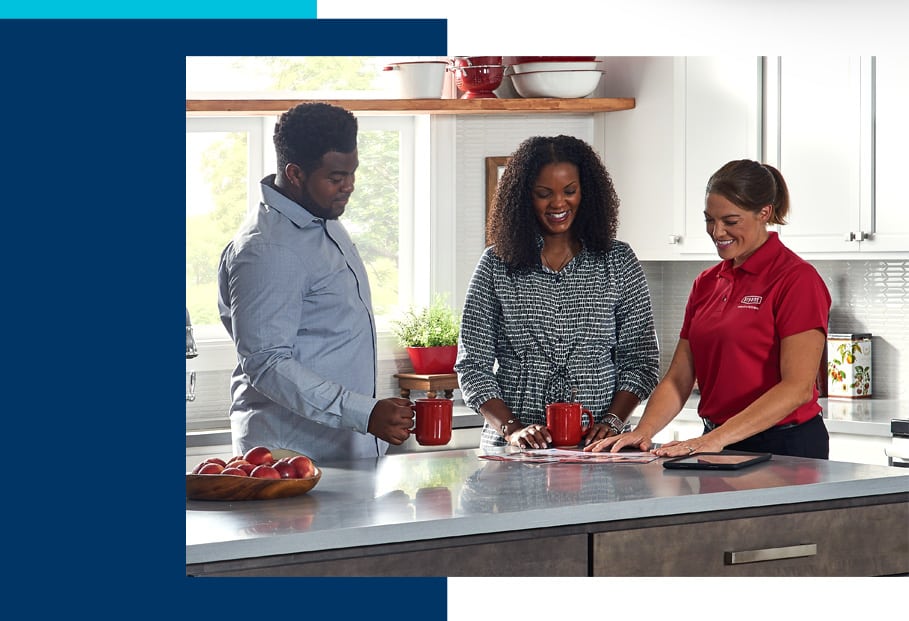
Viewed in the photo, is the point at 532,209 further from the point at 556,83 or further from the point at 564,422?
the point at 556,83

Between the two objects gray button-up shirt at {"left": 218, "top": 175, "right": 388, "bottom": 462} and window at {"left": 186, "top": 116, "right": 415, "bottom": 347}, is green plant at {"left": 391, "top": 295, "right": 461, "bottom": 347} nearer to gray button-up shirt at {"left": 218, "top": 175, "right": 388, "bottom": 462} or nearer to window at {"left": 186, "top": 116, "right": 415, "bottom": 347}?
window at {"left": 186, "top": 116, "right": 415, "bottom": 347}

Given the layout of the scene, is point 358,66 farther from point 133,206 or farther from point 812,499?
→ point 133,206

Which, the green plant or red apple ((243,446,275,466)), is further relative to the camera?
the green plant

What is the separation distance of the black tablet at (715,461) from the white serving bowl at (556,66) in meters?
2.08

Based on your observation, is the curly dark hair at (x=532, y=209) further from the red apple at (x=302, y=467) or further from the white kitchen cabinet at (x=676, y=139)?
the white kitchen cabinet at (x=676, y=139)

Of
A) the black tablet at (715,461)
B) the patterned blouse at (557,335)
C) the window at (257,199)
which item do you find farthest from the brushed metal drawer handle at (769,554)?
the window at (257,199)

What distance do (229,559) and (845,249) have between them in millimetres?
2457

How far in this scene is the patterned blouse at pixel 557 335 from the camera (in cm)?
218

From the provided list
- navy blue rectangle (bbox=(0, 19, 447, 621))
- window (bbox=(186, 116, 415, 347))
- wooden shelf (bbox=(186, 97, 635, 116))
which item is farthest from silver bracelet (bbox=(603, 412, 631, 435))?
wooden shelf (bbox=(186, 97, 635, 116))

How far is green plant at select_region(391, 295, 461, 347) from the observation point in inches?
150

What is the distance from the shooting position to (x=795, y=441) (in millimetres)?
2084

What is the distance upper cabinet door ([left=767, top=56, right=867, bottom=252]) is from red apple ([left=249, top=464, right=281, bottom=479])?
2.19m
